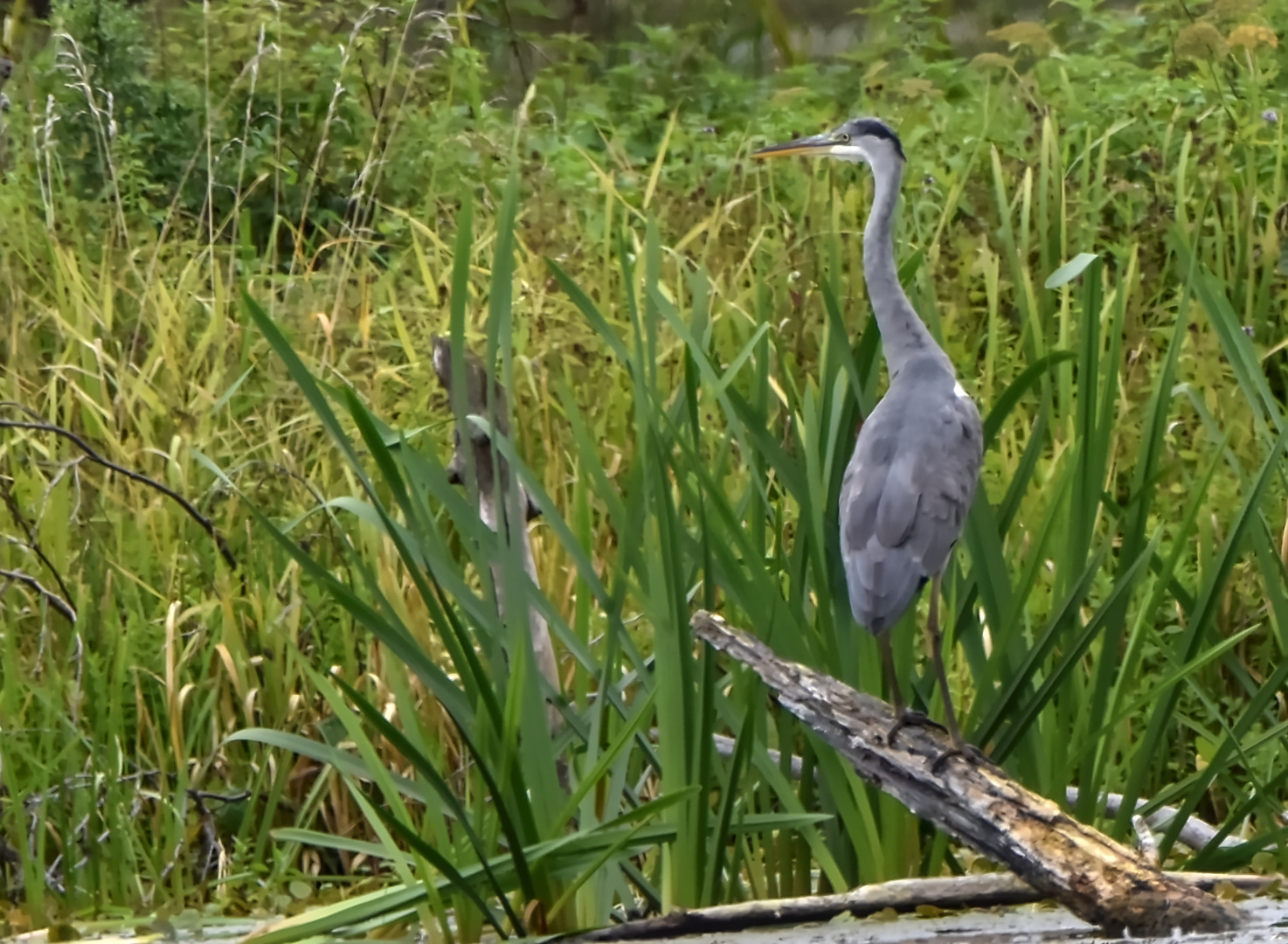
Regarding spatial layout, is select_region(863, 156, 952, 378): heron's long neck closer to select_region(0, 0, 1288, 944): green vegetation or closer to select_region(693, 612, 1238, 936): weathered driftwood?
select_region(0, 0, 1288, 944): green vegetation

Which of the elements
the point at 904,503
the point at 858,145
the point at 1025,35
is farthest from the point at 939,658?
the point at 1025,35

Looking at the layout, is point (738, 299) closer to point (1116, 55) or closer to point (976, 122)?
point (976, 122)

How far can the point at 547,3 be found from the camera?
10.0 m

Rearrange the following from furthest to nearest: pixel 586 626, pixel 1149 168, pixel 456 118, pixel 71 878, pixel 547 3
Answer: pixel 547 3 → pixel 456 118 → pixel 1149 168 → pixel 71 878 → pixel 586 626

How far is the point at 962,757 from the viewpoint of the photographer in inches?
87.0

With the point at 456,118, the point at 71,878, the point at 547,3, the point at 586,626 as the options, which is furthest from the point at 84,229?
the point at 547,3

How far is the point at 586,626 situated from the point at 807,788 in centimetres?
44

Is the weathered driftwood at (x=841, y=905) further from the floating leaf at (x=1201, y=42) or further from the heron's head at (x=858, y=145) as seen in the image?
the floating leaf at (x=1201, y=42)

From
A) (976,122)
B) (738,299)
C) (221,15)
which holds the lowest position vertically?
(738,299)

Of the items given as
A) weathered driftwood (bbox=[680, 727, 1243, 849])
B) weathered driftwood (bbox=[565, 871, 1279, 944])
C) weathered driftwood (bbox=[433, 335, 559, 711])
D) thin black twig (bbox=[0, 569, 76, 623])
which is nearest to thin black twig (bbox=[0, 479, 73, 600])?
thin black twig (bbox=[0, 569, 76, 623])

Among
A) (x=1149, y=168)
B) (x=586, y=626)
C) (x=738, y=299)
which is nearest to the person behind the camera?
(x=586, y=626)

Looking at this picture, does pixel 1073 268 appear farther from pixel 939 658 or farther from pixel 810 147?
pixel 810 147

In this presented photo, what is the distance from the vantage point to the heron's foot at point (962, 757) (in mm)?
2170

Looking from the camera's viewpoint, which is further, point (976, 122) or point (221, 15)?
point (221, 15)
